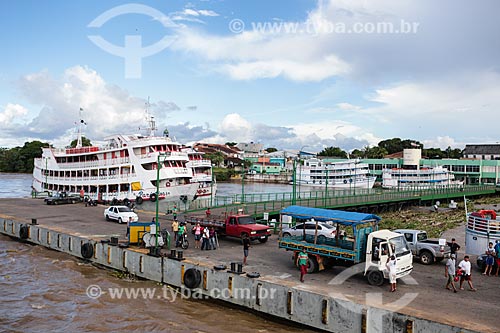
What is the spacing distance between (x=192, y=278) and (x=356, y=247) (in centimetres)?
659

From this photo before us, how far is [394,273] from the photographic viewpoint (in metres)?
14.9

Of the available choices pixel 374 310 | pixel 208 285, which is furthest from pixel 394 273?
pixel 208 285

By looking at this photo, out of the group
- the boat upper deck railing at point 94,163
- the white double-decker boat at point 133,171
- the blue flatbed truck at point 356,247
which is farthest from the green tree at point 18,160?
the blue flatbed truck at point 356,247

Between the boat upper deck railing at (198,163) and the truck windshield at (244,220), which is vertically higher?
the boat upper deck railing at (198,163)

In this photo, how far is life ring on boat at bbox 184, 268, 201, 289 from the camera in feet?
56.6

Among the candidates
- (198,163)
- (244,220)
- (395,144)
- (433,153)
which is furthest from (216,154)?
(244,220)

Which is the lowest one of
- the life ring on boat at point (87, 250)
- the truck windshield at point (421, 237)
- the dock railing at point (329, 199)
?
the life ring on boat at point (87, 250)

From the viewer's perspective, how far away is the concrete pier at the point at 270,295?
40.4 ft

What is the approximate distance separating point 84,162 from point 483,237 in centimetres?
4367

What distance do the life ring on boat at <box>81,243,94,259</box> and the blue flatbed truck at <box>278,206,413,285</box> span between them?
1088cm

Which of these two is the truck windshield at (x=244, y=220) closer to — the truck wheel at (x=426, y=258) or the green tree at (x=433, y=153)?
the truck wheel at (x=426, y=258)

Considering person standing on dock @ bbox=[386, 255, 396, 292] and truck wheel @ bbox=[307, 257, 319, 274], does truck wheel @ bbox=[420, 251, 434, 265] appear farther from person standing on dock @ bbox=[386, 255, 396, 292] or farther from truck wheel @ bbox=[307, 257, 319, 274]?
truck wheel @ bbox=[307, 257, 319, 274]

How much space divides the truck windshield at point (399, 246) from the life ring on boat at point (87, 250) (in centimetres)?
1531

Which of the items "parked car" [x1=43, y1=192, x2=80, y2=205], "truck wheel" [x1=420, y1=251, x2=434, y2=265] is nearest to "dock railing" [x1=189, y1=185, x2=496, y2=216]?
"parked car" [x1=43, y1=192, x2=80, y2=205]
